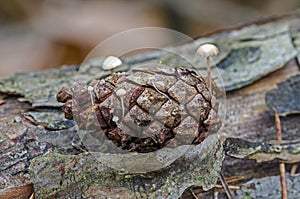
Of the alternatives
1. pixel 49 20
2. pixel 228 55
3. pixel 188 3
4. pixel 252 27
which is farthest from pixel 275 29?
pixel 49 20

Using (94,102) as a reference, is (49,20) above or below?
above

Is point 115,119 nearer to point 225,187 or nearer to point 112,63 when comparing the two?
point 112,63

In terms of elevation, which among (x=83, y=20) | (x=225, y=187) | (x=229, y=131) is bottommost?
(x=225, y=187)

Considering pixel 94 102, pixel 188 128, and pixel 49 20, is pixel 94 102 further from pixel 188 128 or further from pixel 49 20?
pixel 49 20

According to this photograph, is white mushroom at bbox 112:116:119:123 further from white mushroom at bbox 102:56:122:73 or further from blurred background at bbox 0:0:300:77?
blurred background at bbox 0:0:300:77

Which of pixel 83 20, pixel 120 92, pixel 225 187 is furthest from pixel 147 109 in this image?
pixel 83 20
